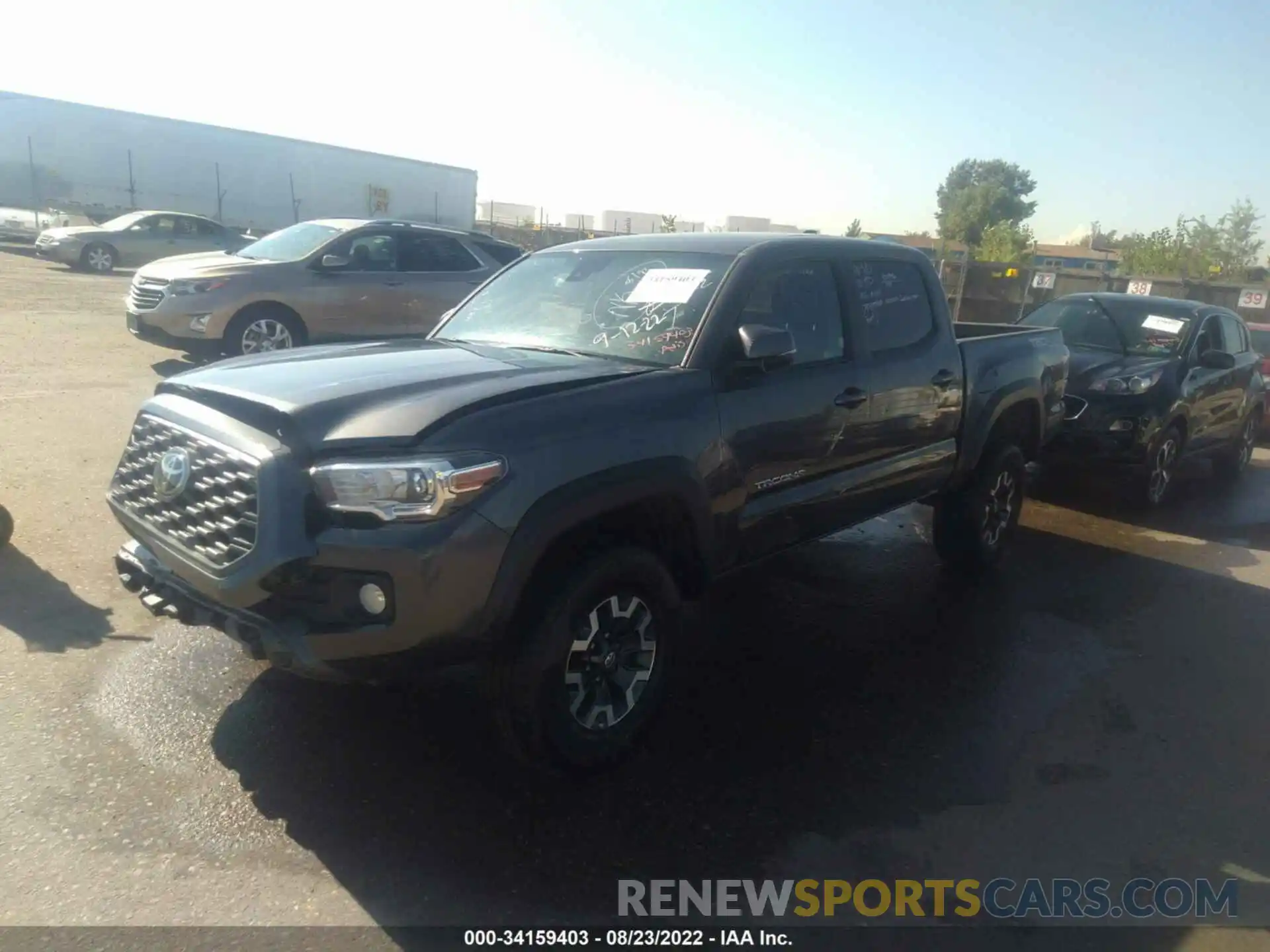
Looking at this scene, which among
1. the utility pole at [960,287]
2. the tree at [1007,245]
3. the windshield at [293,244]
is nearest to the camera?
the windshield at [293,244]

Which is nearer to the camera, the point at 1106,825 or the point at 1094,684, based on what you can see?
the point at 1106,825

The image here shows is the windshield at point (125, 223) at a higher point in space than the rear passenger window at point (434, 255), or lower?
lower

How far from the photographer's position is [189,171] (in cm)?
3081

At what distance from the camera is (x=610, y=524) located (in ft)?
11.1

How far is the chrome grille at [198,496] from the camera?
2941 millimetres

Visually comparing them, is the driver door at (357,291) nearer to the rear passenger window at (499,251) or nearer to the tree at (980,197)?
the rear passenger window at (499,251)

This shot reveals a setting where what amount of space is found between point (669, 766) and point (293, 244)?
353 inches

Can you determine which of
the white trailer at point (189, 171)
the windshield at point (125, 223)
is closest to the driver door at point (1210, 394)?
→ the windshield at point (125, 223)

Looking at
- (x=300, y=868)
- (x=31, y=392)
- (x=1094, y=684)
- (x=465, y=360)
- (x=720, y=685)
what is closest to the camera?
(x=300, y=868)

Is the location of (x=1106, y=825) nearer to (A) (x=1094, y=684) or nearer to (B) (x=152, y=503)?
(A) (x=1094, y=684)

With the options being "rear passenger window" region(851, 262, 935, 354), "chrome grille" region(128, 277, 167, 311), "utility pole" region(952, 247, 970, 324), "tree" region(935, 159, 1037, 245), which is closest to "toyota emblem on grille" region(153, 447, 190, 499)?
"rear passenger window" region(851, 262, 935, 354)

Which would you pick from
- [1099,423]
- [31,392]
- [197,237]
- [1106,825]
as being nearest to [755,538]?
[1106,825]

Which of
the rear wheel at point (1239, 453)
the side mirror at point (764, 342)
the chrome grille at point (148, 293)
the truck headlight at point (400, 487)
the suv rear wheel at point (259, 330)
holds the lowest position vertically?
the rear wheel at point (1239, 453)

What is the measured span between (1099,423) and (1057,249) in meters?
81.0
